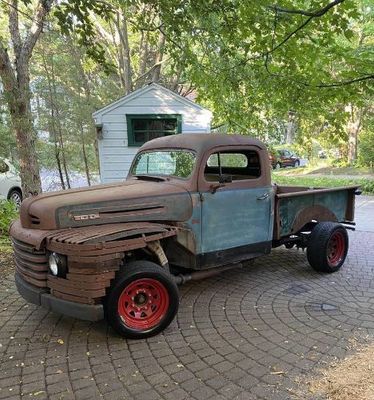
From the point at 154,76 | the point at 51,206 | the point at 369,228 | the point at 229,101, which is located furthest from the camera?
the point at 154,76

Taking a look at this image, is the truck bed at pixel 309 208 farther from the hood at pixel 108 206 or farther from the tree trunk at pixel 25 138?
the tree trunk at pixel 25 138

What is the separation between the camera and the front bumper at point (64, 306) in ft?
10.8

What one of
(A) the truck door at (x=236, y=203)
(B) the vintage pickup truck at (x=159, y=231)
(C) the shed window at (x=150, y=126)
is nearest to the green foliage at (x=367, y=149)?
(C) the shed window at (x=150, y=126)

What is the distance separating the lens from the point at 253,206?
4.77m

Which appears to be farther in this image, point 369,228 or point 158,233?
point 369,228

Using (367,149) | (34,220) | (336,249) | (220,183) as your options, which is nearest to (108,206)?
(34,220)

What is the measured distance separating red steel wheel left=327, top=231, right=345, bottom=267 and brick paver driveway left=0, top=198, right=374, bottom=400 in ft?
1.86

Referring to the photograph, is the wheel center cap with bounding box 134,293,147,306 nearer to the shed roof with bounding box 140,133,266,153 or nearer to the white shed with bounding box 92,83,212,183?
the shed roof with bounding box 140,133,266,153

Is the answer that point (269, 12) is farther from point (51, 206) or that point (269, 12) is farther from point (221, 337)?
point (221, 337)

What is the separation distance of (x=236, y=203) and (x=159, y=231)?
120 centimetres

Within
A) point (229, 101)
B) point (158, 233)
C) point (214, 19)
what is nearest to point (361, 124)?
point (229, 101)

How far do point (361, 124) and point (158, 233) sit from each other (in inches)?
828

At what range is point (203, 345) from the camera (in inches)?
136

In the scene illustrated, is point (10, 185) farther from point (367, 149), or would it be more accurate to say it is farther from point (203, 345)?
point (367, 149)
